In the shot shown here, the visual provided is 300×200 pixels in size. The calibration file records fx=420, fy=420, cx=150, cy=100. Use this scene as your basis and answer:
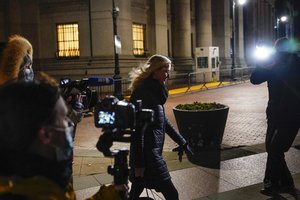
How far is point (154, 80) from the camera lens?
14.0 ft

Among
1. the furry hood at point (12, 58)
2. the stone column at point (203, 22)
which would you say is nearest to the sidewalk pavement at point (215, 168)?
the furry hood at point (12, 58)

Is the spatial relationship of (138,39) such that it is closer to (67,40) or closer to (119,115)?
(67,40)

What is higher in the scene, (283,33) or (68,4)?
(68,4)

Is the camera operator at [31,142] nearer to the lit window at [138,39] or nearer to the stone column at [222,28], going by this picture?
the lit window at [138,39]

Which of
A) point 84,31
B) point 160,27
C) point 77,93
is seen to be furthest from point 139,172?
point 160,27

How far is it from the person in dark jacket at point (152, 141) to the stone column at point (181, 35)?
24.1 m

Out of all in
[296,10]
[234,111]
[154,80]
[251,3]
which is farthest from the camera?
[251,3]

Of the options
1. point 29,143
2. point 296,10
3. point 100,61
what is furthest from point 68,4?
point 29,143

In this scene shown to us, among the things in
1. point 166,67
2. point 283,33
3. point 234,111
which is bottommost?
point 234,111

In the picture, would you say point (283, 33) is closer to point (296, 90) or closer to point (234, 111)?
point (234, 111)

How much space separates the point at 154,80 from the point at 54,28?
65.8 feet

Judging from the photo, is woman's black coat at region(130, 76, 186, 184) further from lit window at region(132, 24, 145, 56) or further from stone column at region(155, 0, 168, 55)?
stone column at region(155, 0, 168, 55)

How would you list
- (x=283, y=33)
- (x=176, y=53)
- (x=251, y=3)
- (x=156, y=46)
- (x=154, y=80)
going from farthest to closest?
(x=251, y=3) → (x=176, y=53) → (x=156, y=46) → (x=283, y=33) → (x=154, y=80)

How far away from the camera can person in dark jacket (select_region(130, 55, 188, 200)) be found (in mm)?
4039
